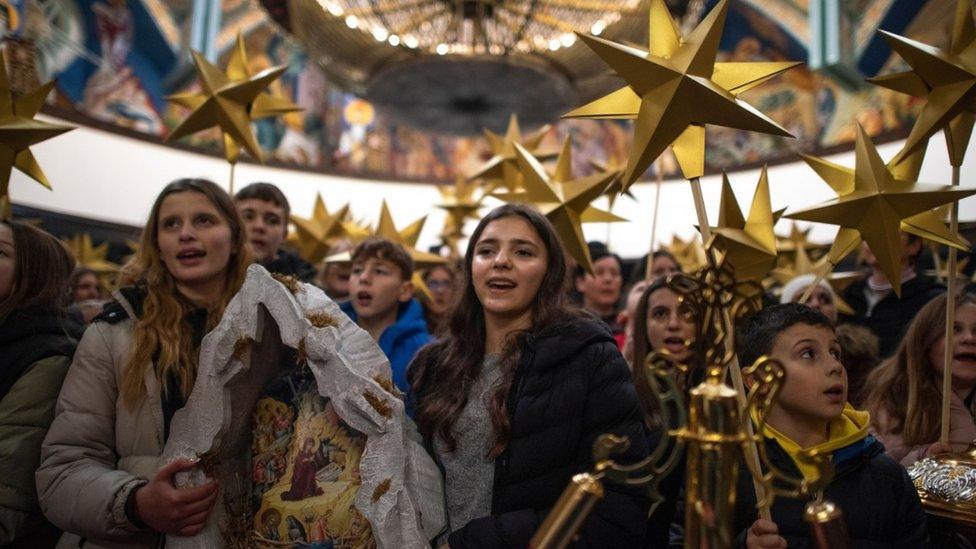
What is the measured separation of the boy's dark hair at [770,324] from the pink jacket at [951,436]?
1.89ft

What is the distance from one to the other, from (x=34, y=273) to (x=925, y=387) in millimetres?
2970

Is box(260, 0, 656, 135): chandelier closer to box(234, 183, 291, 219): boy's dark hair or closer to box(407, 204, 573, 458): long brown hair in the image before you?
box(234, 183, 291, 219): boy's dark hair

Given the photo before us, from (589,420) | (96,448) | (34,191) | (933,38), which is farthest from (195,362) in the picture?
(933,38)

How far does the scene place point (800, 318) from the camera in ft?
7.04

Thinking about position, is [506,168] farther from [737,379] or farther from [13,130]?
[737,379]

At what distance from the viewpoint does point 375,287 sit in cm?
337

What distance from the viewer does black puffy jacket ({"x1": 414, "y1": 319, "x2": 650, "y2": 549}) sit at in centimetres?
188

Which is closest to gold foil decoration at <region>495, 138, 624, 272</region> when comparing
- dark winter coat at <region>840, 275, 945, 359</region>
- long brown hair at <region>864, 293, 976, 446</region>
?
long brown hair at <region>864, 293, 976, 446</region>

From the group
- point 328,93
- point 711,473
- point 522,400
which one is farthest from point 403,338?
point 328,93

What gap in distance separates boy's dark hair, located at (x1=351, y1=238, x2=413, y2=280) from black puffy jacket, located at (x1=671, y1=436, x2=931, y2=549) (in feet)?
6.10

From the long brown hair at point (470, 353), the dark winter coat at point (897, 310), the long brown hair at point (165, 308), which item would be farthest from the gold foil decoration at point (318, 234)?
the dark winter coat at point (897, 310)

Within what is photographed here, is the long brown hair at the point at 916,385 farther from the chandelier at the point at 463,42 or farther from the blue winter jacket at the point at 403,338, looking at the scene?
the chandelier at the point at 463,42

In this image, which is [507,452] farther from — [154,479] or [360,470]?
[154,479]

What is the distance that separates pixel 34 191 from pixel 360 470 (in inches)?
324
